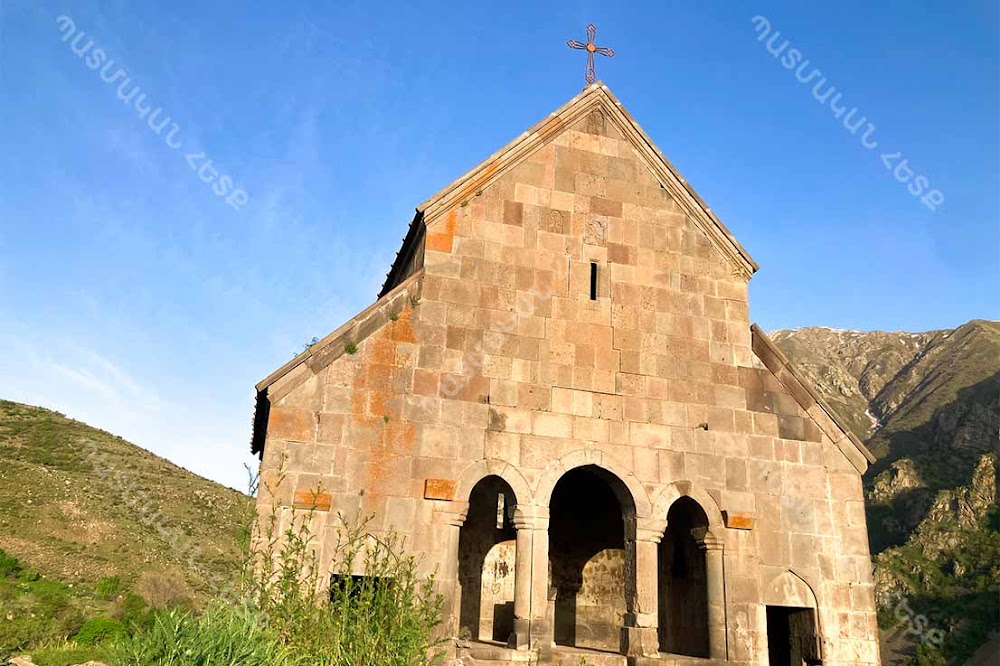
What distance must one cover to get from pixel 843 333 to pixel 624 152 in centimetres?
13749

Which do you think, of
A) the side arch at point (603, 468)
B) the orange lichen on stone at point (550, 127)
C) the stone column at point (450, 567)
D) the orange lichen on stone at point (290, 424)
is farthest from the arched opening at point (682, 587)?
the orange lichen on stone at point (550, 127)

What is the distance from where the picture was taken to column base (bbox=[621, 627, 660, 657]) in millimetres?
10773

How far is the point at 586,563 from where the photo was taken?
51.4ft

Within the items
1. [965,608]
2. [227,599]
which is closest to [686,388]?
[227,599]

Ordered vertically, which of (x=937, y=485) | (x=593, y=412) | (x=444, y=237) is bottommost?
(x=593, y=412)

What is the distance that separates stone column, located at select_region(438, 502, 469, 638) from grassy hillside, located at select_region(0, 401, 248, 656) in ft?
36.4

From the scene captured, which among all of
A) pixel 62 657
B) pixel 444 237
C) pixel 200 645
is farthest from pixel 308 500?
pixel 62 657

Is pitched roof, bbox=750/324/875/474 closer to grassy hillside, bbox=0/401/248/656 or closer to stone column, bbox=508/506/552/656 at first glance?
stone column, bbox=508/506/552/656

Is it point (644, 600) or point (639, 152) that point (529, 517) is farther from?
point (639, 152)

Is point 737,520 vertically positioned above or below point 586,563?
above

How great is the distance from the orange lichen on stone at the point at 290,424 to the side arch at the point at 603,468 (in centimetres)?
343

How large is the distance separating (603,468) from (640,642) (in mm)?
2466

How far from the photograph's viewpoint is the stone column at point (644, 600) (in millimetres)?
10846

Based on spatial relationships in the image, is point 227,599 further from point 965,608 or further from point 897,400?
point 897,400
